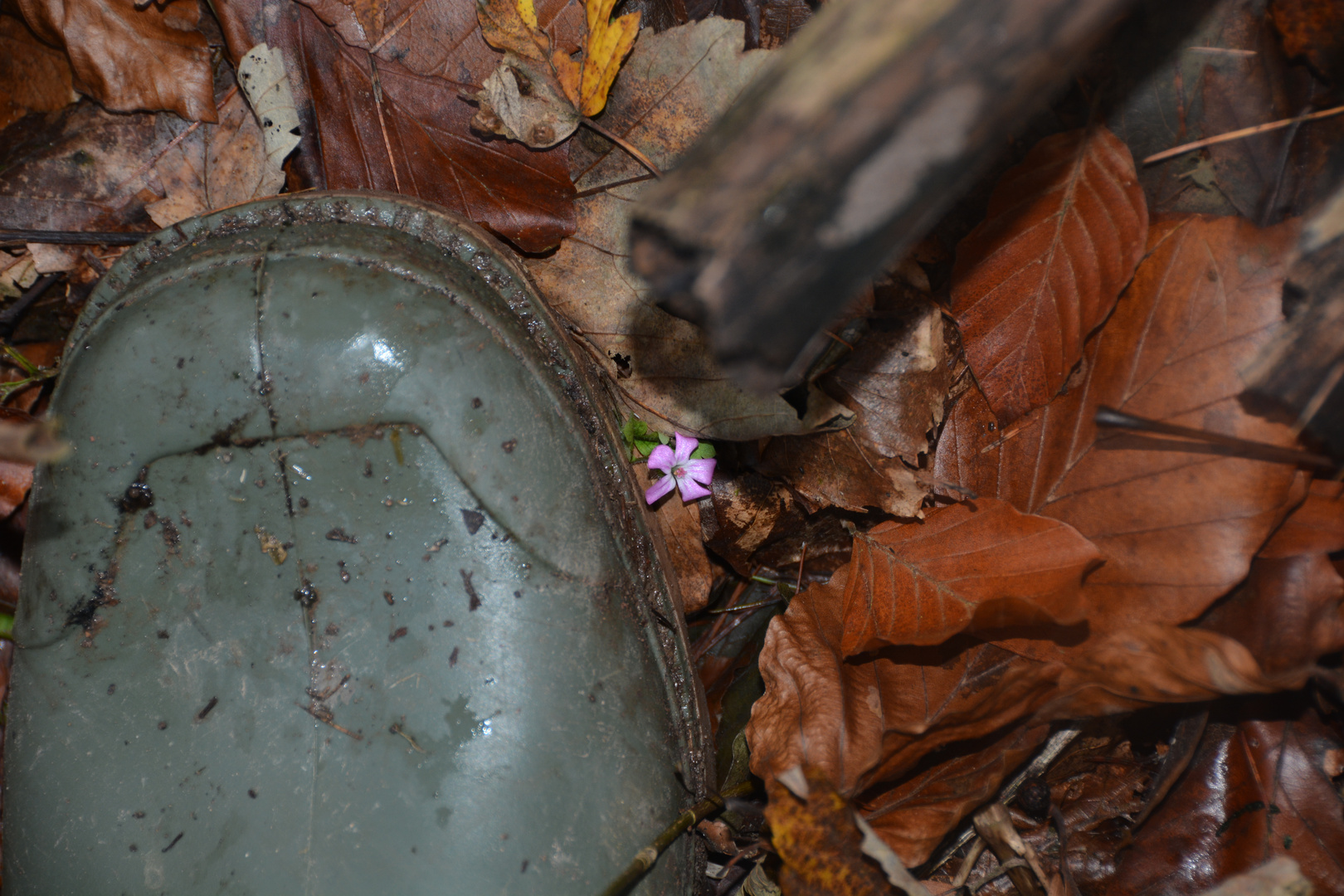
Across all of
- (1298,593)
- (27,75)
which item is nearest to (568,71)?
(27,75)

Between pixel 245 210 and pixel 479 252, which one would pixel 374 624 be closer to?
pixel 479 252

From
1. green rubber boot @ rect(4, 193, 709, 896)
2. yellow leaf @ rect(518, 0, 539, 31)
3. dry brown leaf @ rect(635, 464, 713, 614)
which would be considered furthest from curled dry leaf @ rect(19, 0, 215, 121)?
dry brown leaf @ rect(635, 464, 713, 614)

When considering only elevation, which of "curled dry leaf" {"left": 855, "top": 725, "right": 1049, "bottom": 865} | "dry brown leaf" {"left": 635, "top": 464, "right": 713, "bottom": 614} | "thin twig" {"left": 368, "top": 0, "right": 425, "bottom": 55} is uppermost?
"thin twig" {"left": 368, "top": 0, "right": 425, "bottom": 55}

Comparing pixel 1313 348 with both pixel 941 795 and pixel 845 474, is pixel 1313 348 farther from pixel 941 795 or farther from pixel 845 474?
pixel 941 795

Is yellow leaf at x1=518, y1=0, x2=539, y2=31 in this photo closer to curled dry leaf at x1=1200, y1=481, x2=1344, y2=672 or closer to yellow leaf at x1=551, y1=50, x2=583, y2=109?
yellow leaf at x1=551, y1=50, x2=583, y2=109

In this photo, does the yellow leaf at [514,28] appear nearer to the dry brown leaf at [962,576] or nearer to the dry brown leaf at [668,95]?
the dry brown leaf at [668,95]

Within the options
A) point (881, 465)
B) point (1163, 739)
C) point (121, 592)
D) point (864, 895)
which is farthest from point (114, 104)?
point (1163, 739)
